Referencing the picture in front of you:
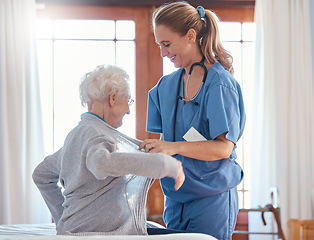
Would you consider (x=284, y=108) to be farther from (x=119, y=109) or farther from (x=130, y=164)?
(x=130, y=164)

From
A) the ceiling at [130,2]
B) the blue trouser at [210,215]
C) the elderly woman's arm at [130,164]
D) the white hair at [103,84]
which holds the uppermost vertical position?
the ceiling at [130,2]

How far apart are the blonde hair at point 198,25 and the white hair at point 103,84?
0.34 meters

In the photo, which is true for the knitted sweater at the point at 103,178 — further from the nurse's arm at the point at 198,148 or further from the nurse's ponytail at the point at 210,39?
the nurse's ponytail at the point at 210,39

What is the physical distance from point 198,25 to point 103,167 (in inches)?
33.1

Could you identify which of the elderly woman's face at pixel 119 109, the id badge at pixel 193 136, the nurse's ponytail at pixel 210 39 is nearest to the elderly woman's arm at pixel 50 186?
the elderly woman's face at pixel 119 109

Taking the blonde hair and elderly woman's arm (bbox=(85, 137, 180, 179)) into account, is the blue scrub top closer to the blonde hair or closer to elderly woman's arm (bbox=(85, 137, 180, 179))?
the blonde hair

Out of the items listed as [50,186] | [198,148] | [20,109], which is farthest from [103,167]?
[20,109]

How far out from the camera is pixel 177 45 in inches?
81.0

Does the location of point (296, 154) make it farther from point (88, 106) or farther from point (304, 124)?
point (88, 106)

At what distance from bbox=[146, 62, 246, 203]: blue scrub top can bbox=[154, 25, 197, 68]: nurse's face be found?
0.40 ft

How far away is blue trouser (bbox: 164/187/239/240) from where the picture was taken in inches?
76.7

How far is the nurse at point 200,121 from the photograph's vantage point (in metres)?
1.93

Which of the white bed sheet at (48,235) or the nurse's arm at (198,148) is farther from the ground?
the nurse's arm at (198,148)

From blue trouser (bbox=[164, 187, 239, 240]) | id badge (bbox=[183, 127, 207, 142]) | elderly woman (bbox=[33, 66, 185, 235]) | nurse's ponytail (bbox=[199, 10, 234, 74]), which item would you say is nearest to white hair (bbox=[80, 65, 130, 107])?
elderly woman (bbox=[33, 66, 185, 235])
